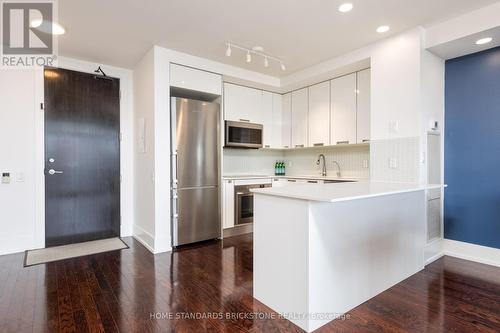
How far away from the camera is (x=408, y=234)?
2.62 meters

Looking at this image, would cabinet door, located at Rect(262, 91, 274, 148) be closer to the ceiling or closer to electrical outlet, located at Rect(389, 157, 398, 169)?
the ceiling

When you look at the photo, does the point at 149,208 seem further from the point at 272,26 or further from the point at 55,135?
the point at 272,26

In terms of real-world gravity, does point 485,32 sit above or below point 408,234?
above

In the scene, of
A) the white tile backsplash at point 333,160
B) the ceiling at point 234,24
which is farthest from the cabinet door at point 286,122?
the ceiling at point 234,24

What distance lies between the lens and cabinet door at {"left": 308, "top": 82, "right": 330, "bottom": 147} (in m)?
4.21

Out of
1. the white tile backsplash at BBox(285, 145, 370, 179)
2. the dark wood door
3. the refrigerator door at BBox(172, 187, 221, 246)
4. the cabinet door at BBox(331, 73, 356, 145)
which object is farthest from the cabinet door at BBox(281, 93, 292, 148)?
the dark wood door

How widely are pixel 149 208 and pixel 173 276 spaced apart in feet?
4.06

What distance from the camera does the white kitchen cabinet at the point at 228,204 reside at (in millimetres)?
4004

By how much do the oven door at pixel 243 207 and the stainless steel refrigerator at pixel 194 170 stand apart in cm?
34

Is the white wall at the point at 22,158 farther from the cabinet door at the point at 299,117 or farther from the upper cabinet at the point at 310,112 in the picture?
the cabinet door at the point at 299,117

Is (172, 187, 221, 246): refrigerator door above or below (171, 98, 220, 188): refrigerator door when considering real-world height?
below

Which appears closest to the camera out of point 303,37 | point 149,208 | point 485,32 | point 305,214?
point 305,214

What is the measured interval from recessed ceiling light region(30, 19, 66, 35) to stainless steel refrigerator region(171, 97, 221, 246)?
1.37 metres

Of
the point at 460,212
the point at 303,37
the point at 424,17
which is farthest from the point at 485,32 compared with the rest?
the point at 460,212
